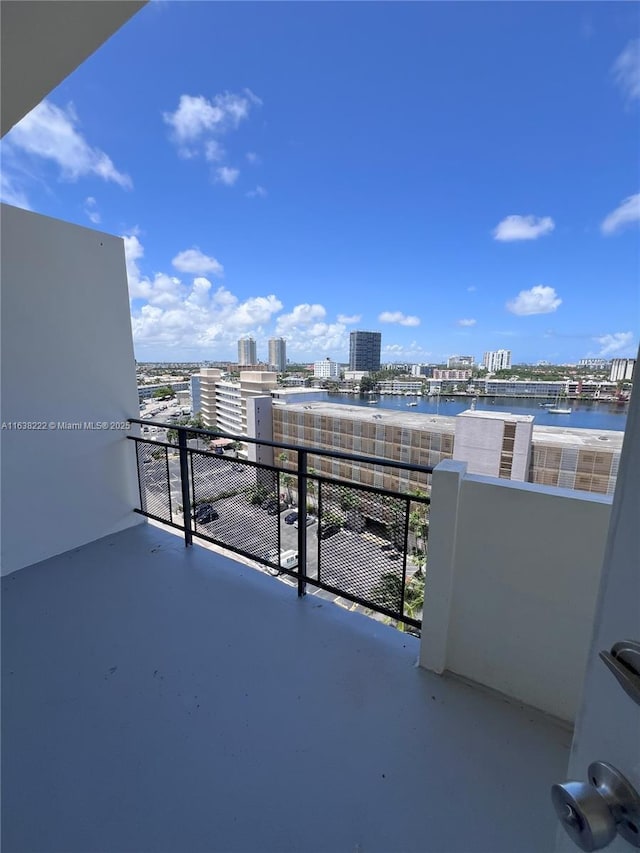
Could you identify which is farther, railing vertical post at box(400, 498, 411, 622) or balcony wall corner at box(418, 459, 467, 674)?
railing vertical post at box(400, 498, 411, 622)

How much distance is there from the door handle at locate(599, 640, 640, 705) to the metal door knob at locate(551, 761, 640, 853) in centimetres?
10

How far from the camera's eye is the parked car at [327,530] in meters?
2.09

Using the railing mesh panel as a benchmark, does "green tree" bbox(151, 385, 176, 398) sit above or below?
above

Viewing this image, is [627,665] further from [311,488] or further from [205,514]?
[205,514]

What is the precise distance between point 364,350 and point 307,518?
898 centimetres

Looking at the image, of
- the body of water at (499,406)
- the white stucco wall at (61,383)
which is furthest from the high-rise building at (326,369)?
the white stucco wall at (61,383)

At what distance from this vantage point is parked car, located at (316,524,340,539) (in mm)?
2086

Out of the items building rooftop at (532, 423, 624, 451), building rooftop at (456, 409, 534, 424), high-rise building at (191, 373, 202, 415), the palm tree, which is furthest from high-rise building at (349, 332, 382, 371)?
the palm tree

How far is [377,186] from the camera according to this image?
962cm

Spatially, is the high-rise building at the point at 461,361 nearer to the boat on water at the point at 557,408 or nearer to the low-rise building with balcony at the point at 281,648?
the boat on water at the point at 557,408

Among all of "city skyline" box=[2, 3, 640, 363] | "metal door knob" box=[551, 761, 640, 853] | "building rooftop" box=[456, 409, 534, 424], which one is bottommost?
"building rooftop" box=[456, 409, 534, 424]

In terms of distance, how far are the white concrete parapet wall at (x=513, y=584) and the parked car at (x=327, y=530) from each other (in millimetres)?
676

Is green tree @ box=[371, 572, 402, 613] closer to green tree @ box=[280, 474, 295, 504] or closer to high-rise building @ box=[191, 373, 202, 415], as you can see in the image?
green tree @ box=[280, 474, 295, 504]

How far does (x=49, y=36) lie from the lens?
1146 millimetres
